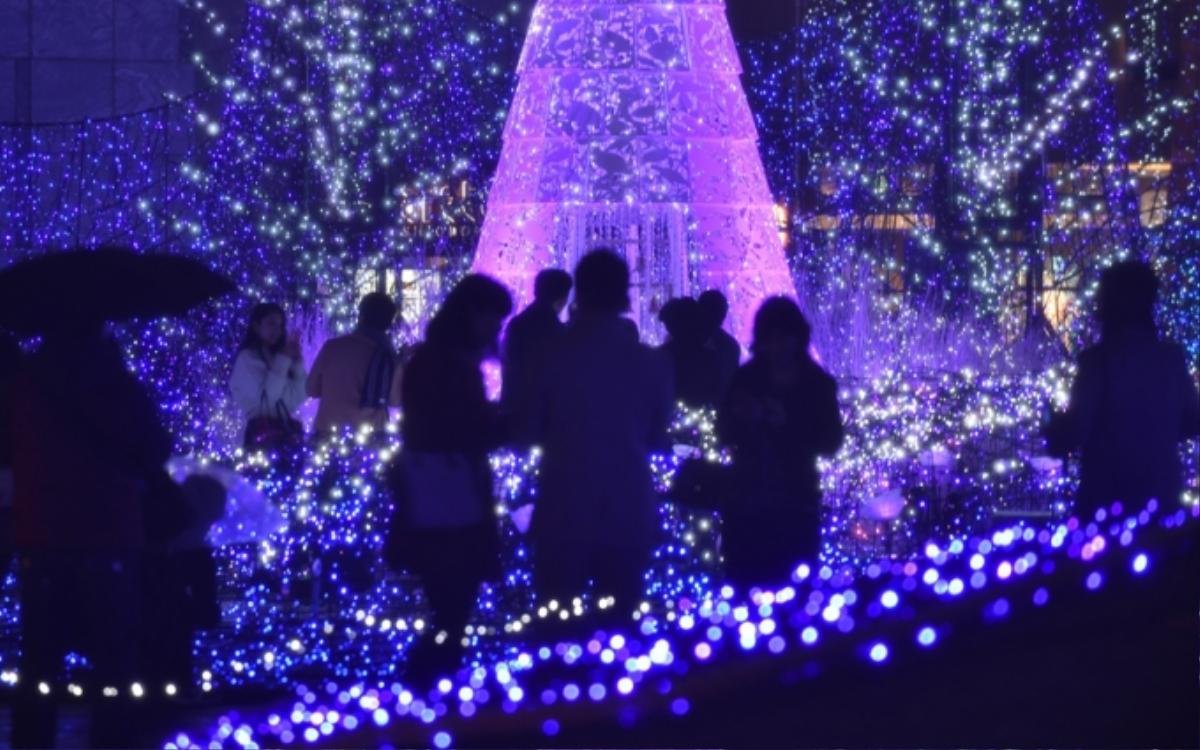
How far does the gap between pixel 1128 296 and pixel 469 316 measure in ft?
7.51

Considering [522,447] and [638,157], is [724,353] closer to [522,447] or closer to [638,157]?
[522,447]

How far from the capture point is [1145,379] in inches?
309

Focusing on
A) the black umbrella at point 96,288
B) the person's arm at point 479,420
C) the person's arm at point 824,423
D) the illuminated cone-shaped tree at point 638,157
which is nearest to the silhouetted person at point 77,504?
the black umbrella at point 96,288

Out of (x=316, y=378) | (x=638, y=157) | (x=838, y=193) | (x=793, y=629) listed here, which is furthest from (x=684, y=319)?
(x=838, y=193)

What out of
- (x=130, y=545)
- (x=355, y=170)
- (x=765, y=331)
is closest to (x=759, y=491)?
(x=765, y=331)

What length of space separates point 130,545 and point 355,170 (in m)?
15.6

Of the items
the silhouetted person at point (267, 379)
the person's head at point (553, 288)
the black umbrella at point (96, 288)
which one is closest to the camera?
the black umbrella at point (96, 288)

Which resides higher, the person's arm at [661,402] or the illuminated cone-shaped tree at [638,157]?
the illuminated cone-shaped tree at [638,157]

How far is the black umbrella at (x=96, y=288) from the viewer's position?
7531mm

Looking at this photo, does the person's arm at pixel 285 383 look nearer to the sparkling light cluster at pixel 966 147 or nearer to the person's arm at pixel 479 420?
the person's arm at pixel 479 420

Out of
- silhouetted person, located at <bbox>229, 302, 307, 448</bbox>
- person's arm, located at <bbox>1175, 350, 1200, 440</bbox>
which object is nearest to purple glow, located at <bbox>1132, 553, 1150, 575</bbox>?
person's arm, located at <bbox>1175, 350, 1200, 440</bbox>

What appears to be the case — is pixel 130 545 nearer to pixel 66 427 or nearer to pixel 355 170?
pixel 66 427

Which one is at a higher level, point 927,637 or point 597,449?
point 597,449

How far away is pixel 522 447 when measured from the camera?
812 cm
